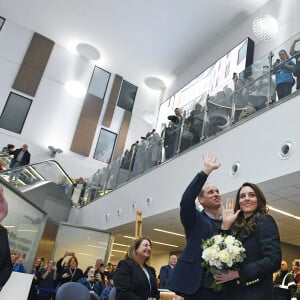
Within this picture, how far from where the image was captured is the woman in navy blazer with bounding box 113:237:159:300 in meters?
2.77

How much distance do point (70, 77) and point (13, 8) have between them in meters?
3.72

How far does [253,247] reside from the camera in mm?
1923

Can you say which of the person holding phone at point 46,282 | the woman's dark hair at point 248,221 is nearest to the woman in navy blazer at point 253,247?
the woman's dark hair at point 248,221

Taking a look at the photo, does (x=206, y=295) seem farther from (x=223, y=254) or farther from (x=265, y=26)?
(x=265, y=26)

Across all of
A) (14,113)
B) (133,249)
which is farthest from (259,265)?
(14,113)

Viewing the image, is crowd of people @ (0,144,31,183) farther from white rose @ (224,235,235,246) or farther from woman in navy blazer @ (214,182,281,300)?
white rose @ (224,235,235,246)

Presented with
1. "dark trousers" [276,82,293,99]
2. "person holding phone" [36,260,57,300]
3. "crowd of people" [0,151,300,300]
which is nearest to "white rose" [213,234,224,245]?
"crowd of people" [0,151,300,300]

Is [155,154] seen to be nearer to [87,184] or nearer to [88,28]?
[87,184]

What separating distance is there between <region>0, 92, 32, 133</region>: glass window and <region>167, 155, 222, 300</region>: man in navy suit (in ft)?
45.3

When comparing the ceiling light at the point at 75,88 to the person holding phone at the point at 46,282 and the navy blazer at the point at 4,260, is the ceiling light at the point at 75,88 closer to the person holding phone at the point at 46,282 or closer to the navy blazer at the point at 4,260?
the person holding phone at the point at 46,282

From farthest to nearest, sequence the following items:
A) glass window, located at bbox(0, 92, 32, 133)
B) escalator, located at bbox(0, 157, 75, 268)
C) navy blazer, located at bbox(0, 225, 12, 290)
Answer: glass window, located at bbox(0, 92, 32, 133) < escalator, located at bbox(0, 157, 75, 268) < navy blazer, located at bbox(0, 225, 12, 290)

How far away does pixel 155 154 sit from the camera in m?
8.59

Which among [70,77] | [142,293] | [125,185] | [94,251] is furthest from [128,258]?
[70,77]

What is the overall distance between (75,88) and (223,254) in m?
15.7
